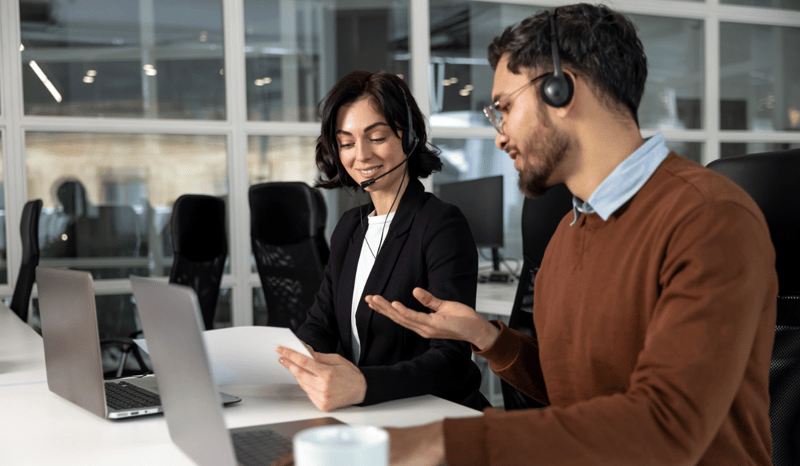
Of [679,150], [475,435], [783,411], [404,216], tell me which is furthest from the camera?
[679,150]

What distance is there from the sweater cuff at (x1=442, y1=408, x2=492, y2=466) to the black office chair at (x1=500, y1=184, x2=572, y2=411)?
924 millimetres

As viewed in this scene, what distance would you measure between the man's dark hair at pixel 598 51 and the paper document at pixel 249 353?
0.63m

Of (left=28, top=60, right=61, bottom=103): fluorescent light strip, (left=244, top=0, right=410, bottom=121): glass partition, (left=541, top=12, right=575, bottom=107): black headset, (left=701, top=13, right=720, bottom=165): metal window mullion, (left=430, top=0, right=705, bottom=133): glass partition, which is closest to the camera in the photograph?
(left=541, top=12, right=575, bottom=107): black headset

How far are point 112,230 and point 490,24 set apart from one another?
3.02 m

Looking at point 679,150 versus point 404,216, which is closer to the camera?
point 404,216

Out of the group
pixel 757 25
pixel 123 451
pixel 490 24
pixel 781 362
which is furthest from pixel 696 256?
pixel 757 25

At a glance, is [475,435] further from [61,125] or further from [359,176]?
[61,125]

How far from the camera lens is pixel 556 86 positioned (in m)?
0.99

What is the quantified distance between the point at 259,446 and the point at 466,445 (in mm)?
354

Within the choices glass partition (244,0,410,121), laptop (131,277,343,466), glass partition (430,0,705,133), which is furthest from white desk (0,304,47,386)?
glass partition (430,0,705,133)

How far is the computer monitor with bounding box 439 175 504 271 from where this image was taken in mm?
3633

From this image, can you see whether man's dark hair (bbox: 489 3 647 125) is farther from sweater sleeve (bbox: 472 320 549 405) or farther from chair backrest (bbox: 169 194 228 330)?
chair backrest (bbox: 169 194 228 330)

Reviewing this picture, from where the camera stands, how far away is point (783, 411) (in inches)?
48.5

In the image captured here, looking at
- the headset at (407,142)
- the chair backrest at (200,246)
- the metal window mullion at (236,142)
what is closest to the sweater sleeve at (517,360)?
the headset at (407,142)
